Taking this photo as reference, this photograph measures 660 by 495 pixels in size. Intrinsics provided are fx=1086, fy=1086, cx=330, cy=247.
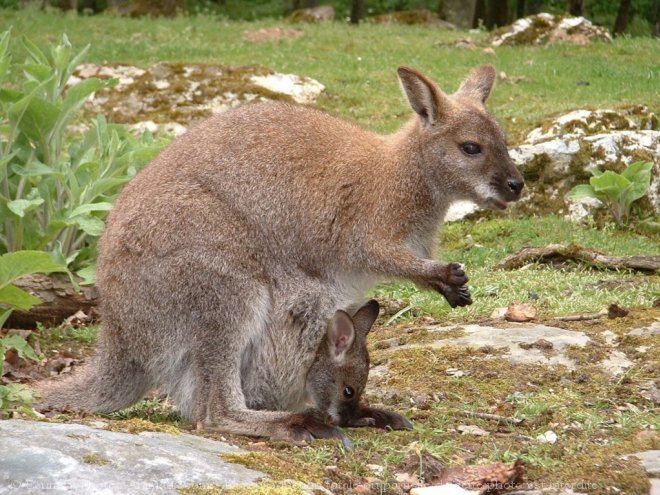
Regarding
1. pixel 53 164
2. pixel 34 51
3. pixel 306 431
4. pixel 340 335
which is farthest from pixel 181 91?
pixel 306 431

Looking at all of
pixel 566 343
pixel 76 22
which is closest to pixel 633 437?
pixel 566 343

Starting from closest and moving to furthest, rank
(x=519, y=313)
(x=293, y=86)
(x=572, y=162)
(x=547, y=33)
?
(x=519, y=313) < (x=572, y=162) < (x=293, y=86) < (x=547, y=33)

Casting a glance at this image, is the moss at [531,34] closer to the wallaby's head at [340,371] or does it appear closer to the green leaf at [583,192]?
the green leaf at [583,192]

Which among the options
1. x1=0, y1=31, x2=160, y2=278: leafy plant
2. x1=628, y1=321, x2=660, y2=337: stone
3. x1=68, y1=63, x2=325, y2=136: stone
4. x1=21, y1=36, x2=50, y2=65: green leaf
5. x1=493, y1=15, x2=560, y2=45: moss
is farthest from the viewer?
x1=493, y1=15, x2=560, y2=45: moss

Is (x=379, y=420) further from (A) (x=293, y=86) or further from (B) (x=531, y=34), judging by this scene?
(B) (x=531, y=34)

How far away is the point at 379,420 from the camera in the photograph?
5059mm

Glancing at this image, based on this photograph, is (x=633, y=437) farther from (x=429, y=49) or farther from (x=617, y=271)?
(x=429, y=49)

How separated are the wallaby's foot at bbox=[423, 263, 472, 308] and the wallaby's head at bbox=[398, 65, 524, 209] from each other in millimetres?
525

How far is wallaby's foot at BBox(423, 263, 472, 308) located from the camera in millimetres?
5414

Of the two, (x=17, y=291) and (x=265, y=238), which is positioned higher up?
(x=265, y=238)

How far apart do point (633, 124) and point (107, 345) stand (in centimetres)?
788

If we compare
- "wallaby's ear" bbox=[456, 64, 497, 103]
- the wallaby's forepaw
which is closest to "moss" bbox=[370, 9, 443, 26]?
"wallaby's ear" bbox=[456, 64, 497, 103]

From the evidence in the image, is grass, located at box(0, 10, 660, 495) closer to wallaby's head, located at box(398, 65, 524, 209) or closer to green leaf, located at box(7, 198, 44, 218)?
wallaby's head, located at box(398, 65, 524, 209)

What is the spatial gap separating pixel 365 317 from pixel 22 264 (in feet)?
5.49
